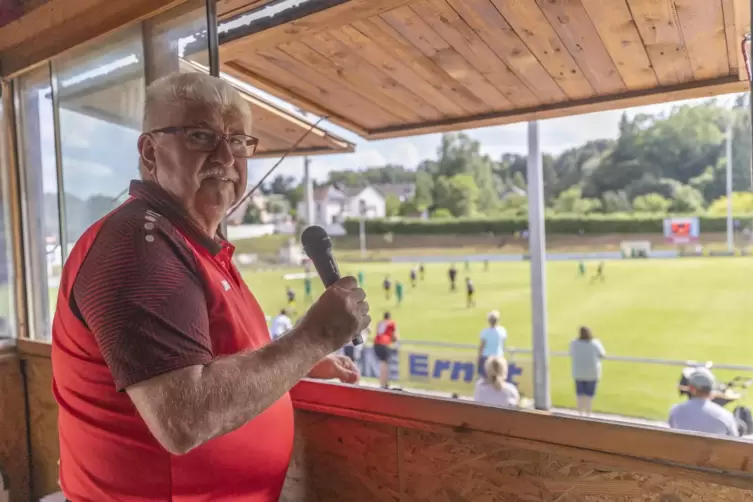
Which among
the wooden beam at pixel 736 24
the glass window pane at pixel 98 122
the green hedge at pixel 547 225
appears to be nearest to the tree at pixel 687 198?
the green hedge at pixel 547 225

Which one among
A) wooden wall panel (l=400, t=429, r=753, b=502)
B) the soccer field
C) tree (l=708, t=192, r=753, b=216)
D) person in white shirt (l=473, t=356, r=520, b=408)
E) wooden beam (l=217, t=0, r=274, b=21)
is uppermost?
wooden beam (l=217, t=0, r=274, b=21)

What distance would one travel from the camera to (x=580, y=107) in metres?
2.98

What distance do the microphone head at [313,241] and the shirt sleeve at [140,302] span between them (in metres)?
0.28

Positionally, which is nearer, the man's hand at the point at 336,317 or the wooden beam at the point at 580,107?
the man's hand at the point at 336,317

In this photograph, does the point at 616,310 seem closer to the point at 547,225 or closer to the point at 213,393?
the point at 547,225

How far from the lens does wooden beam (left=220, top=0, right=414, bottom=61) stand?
166cm

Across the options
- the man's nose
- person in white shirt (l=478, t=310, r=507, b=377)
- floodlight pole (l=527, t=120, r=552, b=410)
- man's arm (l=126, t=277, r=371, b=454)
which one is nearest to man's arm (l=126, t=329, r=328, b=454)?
man's arm (l=126, t=277, r=371, b=454)

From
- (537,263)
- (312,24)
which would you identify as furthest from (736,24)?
(537,263)

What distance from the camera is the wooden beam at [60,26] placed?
5.89ft

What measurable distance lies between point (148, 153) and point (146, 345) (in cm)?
42

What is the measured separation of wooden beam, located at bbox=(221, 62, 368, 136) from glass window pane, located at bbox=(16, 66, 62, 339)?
0.82 m

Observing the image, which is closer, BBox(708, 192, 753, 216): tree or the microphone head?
the microphone head

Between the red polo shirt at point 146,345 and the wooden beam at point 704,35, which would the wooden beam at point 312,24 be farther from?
the wooden beam at point 704,35

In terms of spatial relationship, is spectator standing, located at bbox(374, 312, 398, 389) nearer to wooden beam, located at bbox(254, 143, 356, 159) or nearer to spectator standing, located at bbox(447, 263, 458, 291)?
wooden beam, located at bbox(254, 143, 356, 159)
